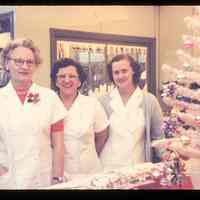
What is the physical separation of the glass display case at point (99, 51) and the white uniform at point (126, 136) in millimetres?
171

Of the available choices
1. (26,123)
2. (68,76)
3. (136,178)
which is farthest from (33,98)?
(136,178)

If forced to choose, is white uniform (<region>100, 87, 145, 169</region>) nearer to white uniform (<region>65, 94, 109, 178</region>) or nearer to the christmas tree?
white uniform (<region>65, 94, 109, 178</region>)

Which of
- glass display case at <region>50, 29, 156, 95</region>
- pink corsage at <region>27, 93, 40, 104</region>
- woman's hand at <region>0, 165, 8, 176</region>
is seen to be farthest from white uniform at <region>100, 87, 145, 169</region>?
woman's hand at <region>0, 165, 8, 176</region>

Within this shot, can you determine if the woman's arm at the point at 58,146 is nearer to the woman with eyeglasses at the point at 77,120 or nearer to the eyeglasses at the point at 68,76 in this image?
the woman with eyeglasses at the point at 77,120

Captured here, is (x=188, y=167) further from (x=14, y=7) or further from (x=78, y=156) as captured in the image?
(x=14, y=7)

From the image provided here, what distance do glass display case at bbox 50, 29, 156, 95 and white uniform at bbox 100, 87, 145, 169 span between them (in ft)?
0.56

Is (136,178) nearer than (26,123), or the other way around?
(26,123)

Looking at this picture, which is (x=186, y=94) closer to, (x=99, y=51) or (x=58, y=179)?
(x=99, y=51)

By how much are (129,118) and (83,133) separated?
36cm

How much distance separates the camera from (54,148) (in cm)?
331

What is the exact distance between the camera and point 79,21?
336cm

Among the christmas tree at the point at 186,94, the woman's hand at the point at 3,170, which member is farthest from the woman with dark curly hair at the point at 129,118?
the woman's hand at the point at 3,170

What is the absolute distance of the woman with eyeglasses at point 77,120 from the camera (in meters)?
3.32

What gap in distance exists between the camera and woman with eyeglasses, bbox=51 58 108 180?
10.9 ft
